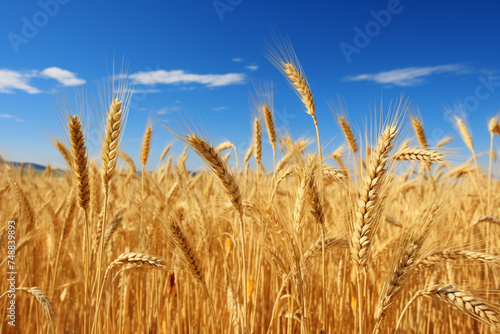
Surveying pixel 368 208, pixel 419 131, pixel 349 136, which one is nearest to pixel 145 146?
pixel 349 136

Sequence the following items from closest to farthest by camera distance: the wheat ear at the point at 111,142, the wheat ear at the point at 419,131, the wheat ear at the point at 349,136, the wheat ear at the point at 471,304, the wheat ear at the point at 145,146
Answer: the wheat ear at the point at 471,304, the wheat ear at the point at 111,142, the wheat ear at the point at 349,136, the wheat ear at the point at 145,146, the wheat ear at the point at 419,131

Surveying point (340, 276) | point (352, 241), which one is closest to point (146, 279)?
point (340, 276)

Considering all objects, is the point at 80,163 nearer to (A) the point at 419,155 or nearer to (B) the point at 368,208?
(B) the point at 368,208

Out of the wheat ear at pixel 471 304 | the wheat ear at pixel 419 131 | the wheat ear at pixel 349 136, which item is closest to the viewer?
the wheat ear at pixel 471 304

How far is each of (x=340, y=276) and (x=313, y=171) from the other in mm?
1287

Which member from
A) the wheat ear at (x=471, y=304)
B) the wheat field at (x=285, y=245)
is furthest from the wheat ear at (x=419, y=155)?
the wheat ear at (x=471, y=304)

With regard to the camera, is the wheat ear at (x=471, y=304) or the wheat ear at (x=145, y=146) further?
the wheat ear at (x=145, y=146)

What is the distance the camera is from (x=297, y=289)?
147cm

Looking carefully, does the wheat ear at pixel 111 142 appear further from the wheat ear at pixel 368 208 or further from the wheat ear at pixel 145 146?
the wheat ear at pixel 145 146

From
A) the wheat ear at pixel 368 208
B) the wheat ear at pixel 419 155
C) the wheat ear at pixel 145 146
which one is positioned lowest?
the wheat ear at pixel 368 208

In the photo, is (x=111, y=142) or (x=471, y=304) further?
(x=111, y=142)

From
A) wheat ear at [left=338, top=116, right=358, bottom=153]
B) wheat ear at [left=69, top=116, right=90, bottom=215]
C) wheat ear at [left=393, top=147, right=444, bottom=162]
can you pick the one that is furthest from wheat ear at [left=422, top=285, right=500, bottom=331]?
wheat ear at [left=69, top=116, right=90, bottom=215]

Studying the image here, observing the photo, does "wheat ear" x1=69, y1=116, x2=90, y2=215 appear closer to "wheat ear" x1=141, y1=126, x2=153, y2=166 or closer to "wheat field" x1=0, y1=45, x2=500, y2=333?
"wheat field" x1=0, y1=45, x2=500, y2=333

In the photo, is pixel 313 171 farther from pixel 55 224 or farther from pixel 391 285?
pixel 55 224
